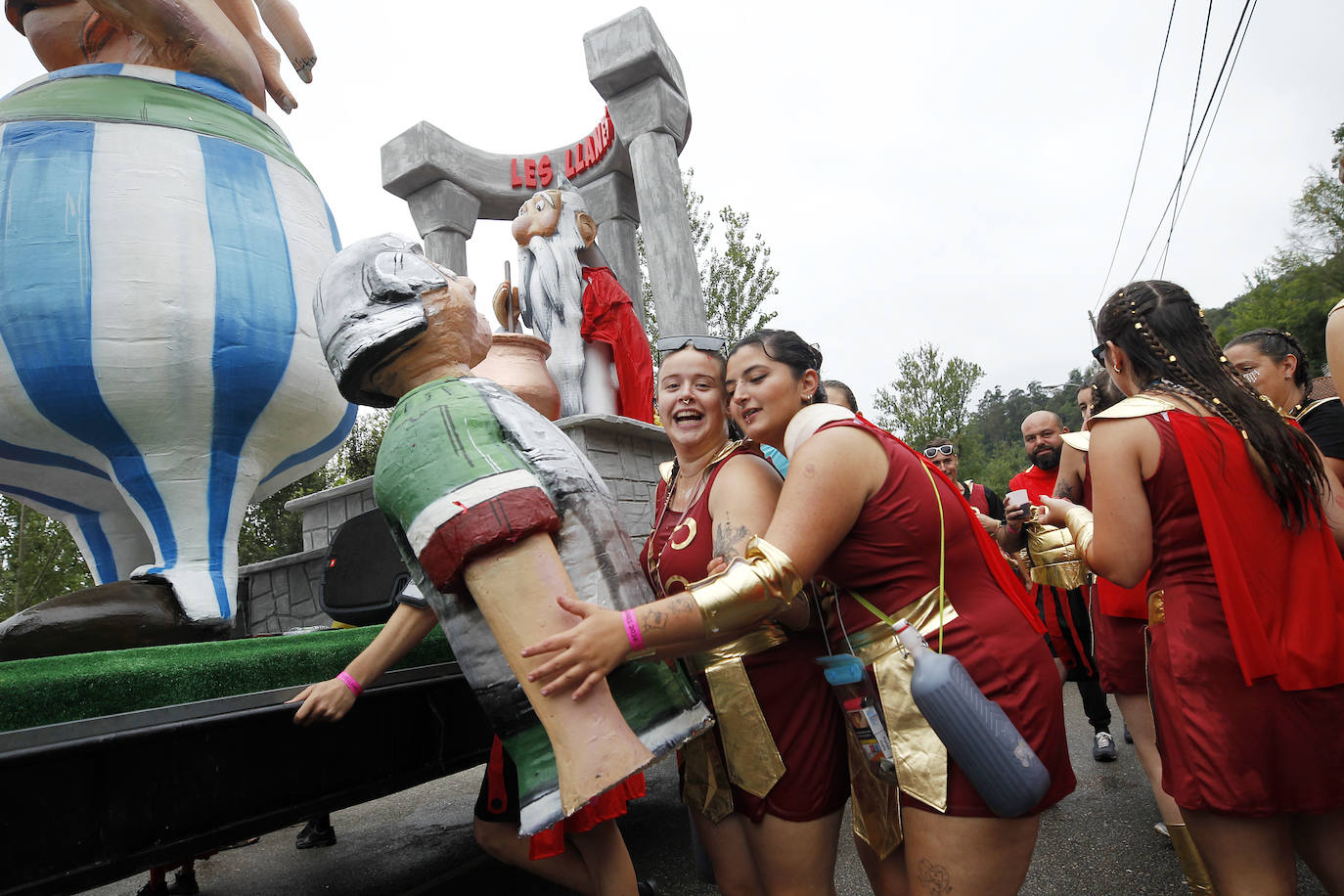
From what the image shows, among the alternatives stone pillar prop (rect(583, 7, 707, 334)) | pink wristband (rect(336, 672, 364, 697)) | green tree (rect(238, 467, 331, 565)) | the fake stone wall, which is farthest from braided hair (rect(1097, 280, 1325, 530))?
green tree (rect(238, 467, 331, 565))

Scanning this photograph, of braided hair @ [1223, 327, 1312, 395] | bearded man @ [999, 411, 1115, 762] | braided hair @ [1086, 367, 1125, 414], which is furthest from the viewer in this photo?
bearded man @ [999, 411, 1115, 762]

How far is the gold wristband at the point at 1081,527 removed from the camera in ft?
6.02

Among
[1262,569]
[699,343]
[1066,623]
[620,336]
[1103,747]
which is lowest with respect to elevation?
[1103,747]

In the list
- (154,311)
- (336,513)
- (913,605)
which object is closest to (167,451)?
(154,311)

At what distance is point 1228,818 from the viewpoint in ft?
4.88

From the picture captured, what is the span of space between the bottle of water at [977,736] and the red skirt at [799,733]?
1.40ft

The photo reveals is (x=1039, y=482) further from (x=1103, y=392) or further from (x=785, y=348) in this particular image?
(x=785, y=348)

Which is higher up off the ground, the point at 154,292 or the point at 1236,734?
the point at 154,292

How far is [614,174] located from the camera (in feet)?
25.9

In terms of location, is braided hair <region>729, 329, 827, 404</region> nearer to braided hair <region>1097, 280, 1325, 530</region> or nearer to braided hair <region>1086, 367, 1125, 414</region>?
braided hair <region>1097, 280, 1325, 530</region>

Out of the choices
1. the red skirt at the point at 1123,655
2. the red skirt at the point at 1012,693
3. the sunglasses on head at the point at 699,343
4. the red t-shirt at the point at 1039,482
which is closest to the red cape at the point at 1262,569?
the red skirt at the point at 1012,693

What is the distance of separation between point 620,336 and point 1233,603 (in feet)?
15.7

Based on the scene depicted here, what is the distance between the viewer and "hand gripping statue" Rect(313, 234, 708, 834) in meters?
1.23

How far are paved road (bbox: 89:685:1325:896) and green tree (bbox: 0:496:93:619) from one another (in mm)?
9673
